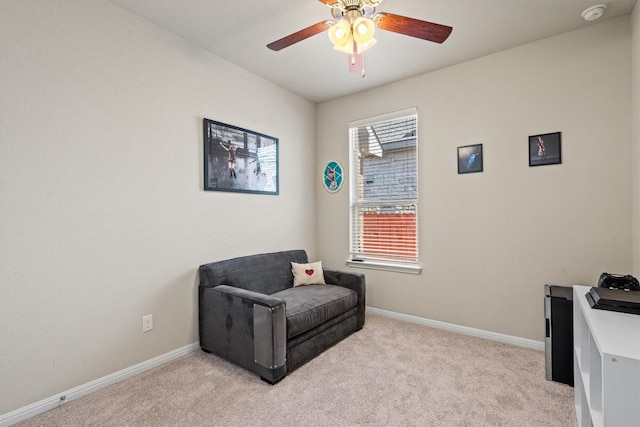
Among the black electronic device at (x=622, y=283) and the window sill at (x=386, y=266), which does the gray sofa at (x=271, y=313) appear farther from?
the black electronic device at (x=622, y=283)

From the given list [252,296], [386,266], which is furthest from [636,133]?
[252,296]

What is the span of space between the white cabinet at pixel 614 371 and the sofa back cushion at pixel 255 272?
238 cm

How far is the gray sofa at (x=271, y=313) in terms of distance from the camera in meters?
2.11

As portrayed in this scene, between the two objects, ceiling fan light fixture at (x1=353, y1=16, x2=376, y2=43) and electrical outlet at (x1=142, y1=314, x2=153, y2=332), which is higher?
ceiling fan light fixture at (x1=353, y1=16, x2=376, y2=43)

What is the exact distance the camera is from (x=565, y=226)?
2.50 metres

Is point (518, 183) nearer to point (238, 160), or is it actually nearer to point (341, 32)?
point (341, 32)

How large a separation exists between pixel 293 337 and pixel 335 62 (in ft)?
8.31

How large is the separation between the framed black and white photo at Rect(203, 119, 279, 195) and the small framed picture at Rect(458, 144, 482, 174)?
1964 mm

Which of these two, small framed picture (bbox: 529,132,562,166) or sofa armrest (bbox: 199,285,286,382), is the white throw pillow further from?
small framed picture (bbox: 529,132,562,166)

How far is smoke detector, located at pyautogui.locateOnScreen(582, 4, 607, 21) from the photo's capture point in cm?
214

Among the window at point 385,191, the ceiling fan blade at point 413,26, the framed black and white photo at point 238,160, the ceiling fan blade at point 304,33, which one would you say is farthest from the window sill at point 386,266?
the ceiling fan blade at point 304,33

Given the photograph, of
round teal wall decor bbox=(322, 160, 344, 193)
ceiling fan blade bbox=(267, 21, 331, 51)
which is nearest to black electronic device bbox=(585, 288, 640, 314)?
ceiling fan blade bbox=(267, 21, 331, 51)

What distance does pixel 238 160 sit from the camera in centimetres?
300

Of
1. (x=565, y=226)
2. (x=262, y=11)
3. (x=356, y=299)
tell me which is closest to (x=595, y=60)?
(x=565, y=226)
